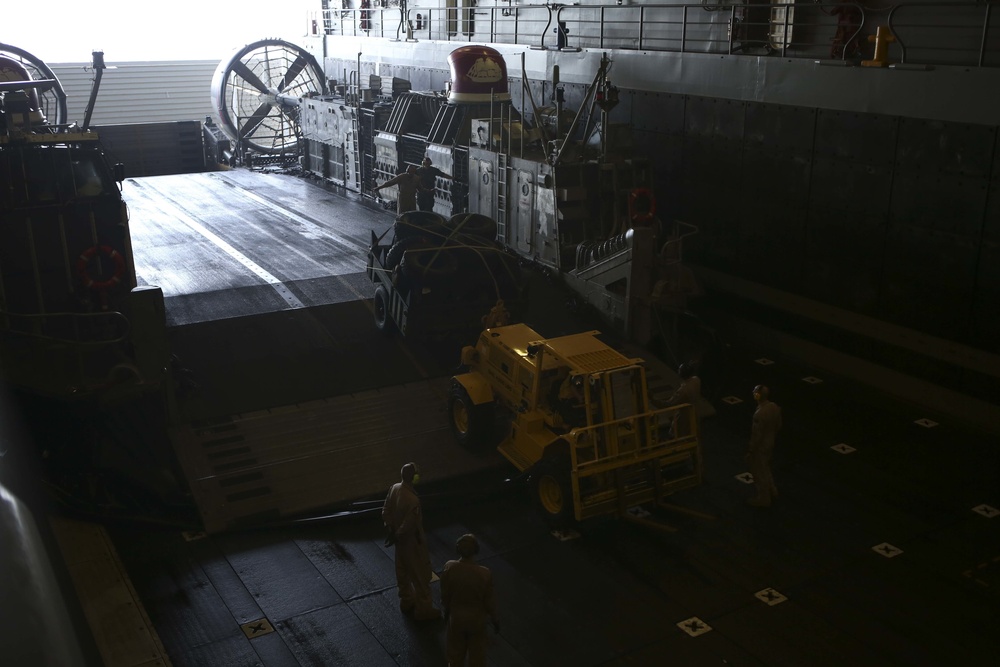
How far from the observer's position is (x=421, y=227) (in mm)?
12688

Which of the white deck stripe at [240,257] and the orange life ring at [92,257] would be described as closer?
the orange life ring at [92,257]

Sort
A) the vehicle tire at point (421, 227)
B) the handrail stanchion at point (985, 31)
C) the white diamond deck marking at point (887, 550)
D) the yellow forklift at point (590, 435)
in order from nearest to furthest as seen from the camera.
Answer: the white diamond deck marking at point (887, 550)
the yellow forklift at point (590, 435)
the handrail stanchion at point (985, 31)
the vehicle tire at point (421, 227)

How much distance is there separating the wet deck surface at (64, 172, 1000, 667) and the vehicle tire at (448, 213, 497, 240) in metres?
1.98

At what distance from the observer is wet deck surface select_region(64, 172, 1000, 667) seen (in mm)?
7176

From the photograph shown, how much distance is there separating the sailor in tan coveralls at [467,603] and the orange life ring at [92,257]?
629 cm

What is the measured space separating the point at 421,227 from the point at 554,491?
17.2ft

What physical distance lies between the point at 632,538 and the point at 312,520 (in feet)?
10.3

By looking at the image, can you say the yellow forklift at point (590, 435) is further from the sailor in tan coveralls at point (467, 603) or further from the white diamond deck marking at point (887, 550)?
the sailor in tan coveralls at point (467, 603)

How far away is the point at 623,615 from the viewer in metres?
7.54

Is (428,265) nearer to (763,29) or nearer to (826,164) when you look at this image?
(826,164)

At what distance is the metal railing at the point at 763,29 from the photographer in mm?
11484

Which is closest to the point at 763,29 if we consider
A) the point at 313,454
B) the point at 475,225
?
the point at 475,225

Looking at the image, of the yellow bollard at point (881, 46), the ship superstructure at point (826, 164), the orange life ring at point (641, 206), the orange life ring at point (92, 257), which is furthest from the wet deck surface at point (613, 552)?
the yellow bollard at point (881, 46)

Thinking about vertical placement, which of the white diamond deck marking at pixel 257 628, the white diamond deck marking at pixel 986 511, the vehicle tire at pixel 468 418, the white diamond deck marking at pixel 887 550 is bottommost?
the white diamond deck marking at pixel 257 628
